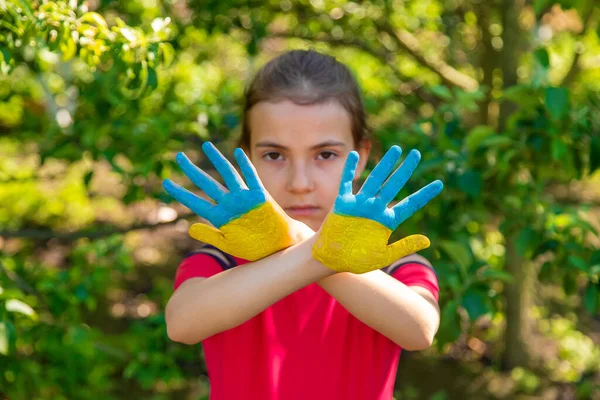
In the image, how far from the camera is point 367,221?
1.15m

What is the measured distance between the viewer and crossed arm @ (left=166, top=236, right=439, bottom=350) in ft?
4.00

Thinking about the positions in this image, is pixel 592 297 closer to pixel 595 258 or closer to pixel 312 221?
pixel 595 258

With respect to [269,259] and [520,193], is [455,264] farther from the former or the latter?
[269,259]

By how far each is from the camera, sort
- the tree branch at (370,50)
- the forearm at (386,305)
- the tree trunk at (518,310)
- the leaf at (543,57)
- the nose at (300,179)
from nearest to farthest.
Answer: the forearm at (386,305)
the nose at (300,179)
the leaf at (543,57)
the tree branch at (370,50)
the tree trunk at (518,310)

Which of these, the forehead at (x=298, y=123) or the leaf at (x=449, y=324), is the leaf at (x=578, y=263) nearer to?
the leaf at (x=449, y=324)

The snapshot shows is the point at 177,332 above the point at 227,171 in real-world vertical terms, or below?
below

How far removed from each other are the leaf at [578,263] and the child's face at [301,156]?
687 mm

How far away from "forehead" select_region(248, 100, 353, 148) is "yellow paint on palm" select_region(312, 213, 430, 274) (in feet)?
1.13

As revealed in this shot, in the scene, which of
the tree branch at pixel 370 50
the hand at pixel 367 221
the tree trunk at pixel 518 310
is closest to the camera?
A: the hand at pixel 367 221

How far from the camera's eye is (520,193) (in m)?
2.01

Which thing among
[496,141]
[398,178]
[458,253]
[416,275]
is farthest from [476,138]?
[398,178]

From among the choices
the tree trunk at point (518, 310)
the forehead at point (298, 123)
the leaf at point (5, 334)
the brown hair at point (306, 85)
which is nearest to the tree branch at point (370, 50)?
the tree trunk at point (518, 310)

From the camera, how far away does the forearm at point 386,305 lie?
1304mm

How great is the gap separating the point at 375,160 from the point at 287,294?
41.0 inches
